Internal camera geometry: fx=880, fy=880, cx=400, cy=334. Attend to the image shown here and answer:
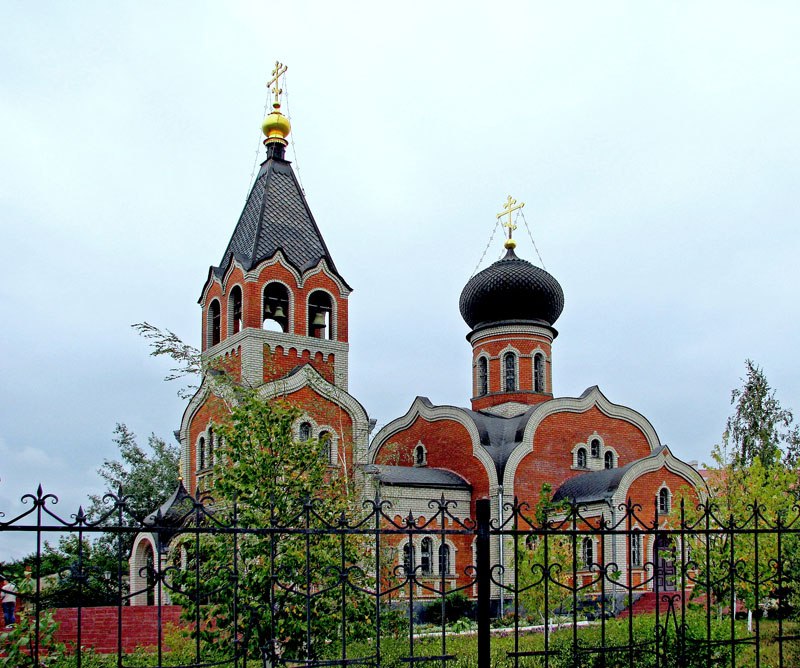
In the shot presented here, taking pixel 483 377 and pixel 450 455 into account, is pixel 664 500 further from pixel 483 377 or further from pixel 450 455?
pixel 483 377

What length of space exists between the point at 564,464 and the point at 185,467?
8931 mm

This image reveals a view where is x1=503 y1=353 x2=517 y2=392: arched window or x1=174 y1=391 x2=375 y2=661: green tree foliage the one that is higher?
x1=503 y1=353 x2=517 y2=392: arched window

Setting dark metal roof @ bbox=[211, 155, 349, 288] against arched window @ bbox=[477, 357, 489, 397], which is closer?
dark metal roof @ bbox=[211, 155, 349, 288]

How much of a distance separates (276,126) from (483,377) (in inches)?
335

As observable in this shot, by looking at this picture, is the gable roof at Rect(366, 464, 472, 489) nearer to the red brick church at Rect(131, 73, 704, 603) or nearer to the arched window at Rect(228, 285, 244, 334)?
the red brick church at Rect(131, 73, 704, 603)

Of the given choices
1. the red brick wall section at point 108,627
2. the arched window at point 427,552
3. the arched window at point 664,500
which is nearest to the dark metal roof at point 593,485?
the arched window at point 664,500

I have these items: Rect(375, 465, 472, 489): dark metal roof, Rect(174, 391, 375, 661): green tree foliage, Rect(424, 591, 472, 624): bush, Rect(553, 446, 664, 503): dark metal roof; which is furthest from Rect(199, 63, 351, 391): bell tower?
Rect(174, 391, 375, 661): green tree foliage

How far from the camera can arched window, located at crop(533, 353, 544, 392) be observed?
75.4 ft

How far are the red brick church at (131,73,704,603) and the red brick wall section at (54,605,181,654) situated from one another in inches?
173

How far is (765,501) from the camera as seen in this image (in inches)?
480

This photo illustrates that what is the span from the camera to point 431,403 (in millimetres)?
22922

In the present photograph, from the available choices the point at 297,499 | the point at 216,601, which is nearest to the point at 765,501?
the point at 297,499

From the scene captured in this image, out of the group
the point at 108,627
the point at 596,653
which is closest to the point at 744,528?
the point at 596,653

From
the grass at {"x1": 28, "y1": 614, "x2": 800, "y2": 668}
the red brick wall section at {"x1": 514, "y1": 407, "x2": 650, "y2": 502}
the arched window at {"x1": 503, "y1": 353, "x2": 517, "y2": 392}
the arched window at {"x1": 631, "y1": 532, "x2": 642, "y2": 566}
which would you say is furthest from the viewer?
the arched window at {"x1": 503, "y1": 353, "x2": 517, "y2": 392}
